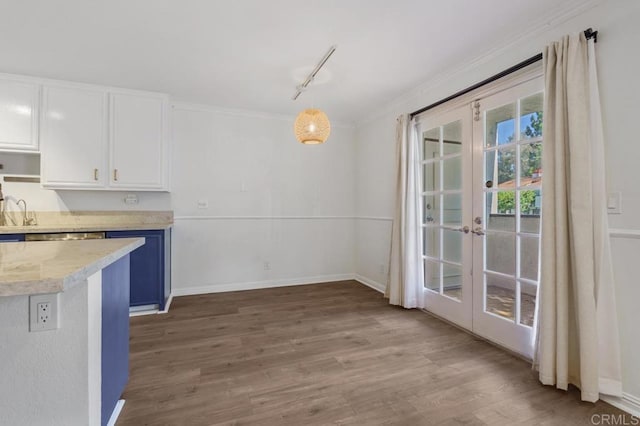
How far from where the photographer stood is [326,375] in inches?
81.6

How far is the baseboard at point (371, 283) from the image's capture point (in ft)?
13.5

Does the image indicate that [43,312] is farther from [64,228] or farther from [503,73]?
[503,73]

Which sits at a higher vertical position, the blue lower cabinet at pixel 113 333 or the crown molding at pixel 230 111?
the crown molding at pixel 230 111

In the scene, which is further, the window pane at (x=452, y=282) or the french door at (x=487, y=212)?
the window pane at (x=452, y=282)

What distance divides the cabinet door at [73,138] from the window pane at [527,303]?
14.3 ft

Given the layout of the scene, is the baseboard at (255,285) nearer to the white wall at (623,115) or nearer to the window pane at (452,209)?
the window pane at (452,209)

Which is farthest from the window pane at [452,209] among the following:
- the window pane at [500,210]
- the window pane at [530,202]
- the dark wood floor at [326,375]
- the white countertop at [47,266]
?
the white countertop at [47,266]

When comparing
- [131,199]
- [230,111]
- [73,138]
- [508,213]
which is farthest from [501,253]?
[73,138]

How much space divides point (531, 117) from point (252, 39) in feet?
7.62

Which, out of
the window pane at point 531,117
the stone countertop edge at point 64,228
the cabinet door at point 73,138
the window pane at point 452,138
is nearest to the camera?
the window pane at point 531,117

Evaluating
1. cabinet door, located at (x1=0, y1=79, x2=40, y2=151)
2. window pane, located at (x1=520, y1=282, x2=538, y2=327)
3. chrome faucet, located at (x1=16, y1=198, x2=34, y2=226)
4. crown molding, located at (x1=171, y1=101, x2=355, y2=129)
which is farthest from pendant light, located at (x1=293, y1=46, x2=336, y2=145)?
chrome faucet, located at (x1=16, y1=198, x2=34, y2=226)

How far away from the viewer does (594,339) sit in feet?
5.72

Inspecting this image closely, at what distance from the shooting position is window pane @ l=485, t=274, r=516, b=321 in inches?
95.8

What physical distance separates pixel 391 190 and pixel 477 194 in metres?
1.33
